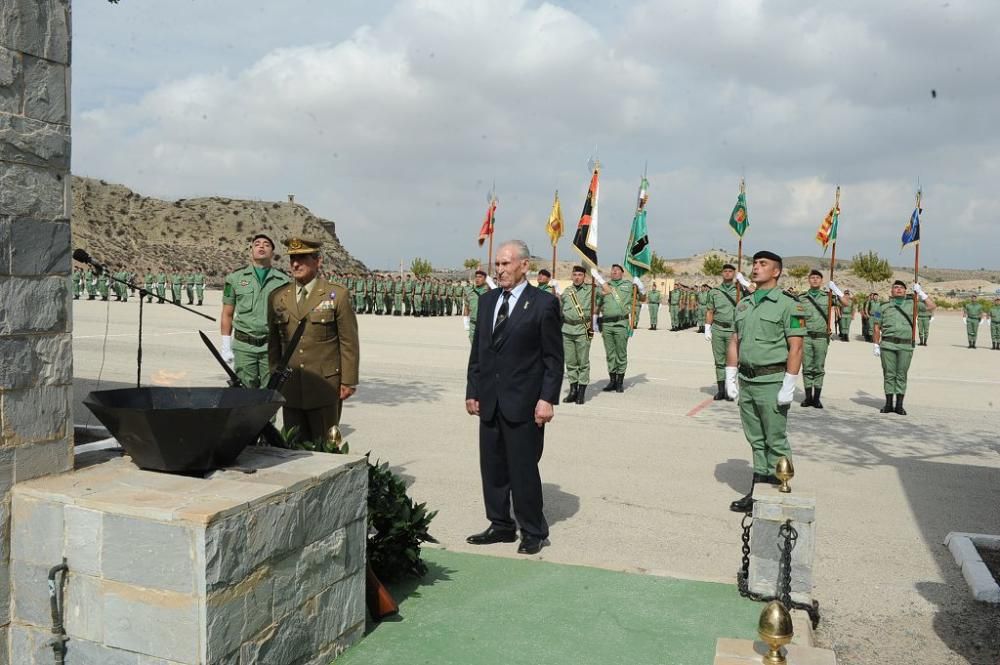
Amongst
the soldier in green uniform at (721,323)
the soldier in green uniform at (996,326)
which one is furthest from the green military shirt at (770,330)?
the soldier in green uniform at (996,326)

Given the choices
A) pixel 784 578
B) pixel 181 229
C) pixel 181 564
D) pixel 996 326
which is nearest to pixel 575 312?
pixel 784 578

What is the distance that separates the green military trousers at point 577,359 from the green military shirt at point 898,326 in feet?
14.1

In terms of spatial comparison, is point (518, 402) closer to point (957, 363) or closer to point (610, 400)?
Result: point (610, 400)

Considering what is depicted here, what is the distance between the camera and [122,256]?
7638 cm

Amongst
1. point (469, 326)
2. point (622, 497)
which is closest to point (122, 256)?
point (469, 326)

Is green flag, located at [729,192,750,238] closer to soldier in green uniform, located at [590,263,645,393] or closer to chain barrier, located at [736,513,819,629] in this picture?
soldier in green uniform, located at [590,263,645,393]

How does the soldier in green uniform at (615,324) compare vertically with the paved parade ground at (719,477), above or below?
above

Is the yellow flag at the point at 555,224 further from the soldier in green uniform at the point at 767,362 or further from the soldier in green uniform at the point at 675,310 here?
the soldier in green uniform at the point at 675,310

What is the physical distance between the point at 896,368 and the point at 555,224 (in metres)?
6.07

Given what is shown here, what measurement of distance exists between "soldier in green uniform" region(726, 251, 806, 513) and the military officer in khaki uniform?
305 cm

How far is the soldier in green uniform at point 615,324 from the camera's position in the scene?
43.4 ft

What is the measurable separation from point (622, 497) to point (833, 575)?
2.06m

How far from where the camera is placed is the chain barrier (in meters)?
4.07

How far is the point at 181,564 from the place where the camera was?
2.73 m
